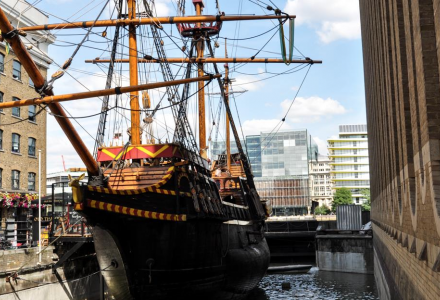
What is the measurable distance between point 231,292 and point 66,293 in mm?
6795

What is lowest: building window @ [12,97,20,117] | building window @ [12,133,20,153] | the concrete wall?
the concrete wall

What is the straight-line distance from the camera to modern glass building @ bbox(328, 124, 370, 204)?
5866 inches

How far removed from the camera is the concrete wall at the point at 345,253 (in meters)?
36.2

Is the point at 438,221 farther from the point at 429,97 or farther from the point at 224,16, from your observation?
the point at 224,16

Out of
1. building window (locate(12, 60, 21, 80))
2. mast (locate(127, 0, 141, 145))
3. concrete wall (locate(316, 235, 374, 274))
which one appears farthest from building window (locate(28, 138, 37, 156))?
concrete wall (locate(316, 235, 374, 274))

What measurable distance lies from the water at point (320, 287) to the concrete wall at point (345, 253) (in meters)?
0.98

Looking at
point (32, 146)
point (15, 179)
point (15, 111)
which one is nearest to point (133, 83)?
point (15, 179)

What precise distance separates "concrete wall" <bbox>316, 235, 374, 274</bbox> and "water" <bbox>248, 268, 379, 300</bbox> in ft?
3.22

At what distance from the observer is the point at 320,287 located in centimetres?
3017

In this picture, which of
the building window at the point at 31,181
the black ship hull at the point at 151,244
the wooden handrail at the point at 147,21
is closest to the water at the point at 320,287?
the black ship hull at the point at 151,244

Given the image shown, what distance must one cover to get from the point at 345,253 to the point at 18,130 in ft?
74.6

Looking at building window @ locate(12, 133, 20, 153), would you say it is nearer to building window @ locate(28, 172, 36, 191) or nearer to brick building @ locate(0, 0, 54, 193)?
brick building @ locate(0, 0, 54, 193)

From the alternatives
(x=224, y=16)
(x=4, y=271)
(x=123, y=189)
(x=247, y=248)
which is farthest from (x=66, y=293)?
(x=224, y=16)

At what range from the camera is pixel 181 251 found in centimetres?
1862
